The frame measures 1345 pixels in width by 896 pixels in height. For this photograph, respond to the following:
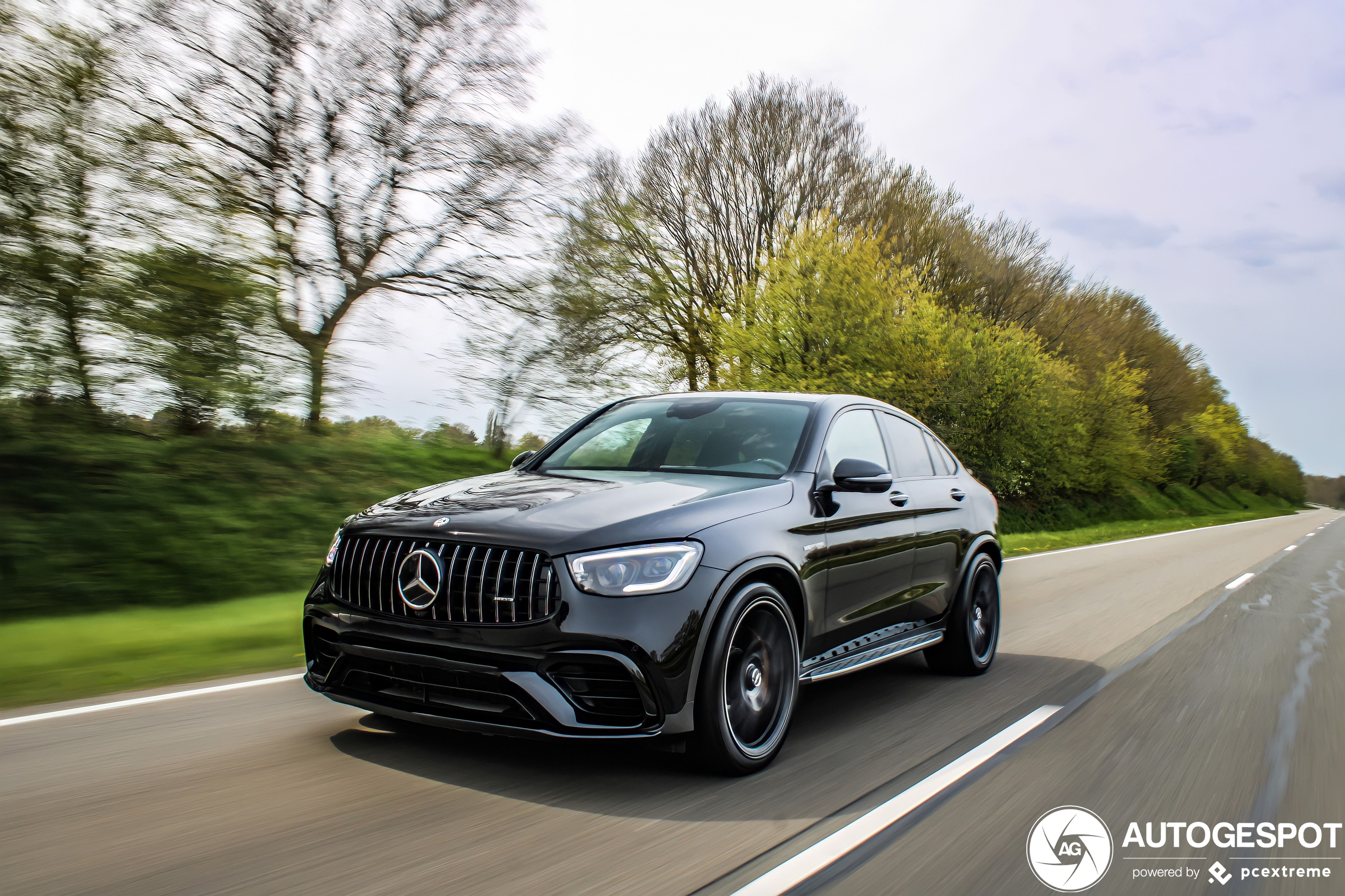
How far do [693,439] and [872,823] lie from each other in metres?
2.27

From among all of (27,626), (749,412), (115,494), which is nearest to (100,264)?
(115,494)

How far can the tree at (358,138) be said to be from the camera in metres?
12.2

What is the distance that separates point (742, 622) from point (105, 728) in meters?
2.95

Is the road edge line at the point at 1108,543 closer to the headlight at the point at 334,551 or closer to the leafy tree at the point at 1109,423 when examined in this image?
the leafy tree at the point at 1109,423

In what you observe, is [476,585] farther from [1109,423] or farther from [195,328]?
[1109,423]

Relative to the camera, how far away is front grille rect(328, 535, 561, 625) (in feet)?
12.4

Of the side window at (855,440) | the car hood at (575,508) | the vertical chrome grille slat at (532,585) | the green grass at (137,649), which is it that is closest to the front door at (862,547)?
the side window at (855,440)

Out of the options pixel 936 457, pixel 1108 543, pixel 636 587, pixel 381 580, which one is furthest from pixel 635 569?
pixel 1108 543

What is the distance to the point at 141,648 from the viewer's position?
6562 millimetres

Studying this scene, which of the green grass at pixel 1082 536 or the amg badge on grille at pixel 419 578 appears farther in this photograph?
the green grass at pixel 1082 536

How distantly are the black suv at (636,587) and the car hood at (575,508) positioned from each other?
1 centimetres

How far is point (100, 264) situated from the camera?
960cm

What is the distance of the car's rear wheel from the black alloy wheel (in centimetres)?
234

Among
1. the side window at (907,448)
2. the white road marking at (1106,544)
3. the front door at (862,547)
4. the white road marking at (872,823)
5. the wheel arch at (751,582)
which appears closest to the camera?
the white road marking at (872,823)
